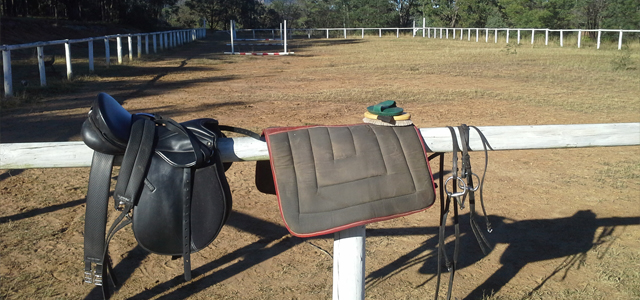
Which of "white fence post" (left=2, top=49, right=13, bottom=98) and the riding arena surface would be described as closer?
the riding arena surface

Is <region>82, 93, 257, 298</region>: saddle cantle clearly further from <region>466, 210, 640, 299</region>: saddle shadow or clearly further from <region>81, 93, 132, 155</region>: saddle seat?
<region>466, 210, 640, 299</region>: saddle shadow

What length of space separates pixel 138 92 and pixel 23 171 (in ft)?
17.9

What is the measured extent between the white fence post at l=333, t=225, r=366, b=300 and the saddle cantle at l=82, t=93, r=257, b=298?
0.43m

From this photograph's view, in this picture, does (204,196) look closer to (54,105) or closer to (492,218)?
(492,218)

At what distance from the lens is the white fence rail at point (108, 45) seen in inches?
345

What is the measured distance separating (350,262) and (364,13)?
5542 centimetres

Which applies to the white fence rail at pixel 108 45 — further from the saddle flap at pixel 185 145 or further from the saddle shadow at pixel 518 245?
the saddle flap at pixel 185 145

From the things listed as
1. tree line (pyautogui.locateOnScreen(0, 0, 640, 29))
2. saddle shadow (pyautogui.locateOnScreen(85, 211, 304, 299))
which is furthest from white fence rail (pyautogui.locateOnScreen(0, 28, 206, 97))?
saddle shadow (pyautogui.locateOnScreen(85, 211, 304, 299))

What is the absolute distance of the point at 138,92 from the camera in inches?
403

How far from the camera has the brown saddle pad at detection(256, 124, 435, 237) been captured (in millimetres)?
1764

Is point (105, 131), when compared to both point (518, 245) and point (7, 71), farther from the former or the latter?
point (7, 71)

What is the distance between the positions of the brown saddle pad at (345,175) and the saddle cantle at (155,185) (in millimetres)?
253

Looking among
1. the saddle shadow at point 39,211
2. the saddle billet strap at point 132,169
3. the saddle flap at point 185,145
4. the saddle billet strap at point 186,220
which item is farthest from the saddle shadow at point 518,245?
the saddle shadow at point 39,211

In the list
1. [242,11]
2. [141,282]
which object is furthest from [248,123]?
[242,11]
